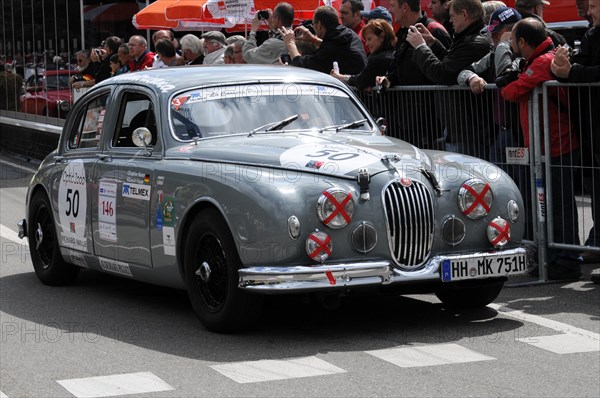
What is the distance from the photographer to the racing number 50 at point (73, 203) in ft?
32.0

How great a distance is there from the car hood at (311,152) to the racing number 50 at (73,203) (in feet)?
4.45

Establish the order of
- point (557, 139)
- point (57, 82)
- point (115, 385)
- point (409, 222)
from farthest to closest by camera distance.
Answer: point (57, 82), point (557, 139), point (409, 222), point (115, 385)

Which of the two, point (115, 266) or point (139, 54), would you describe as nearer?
point (115, 266)

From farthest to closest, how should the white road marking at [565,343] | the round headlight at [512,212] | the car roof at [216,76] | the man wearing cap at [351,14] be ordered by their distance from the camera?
the man wearing cap at [351,14] < the car roof at [216,76] < the round headlight at [512,212] < the white road marking at [565,343]

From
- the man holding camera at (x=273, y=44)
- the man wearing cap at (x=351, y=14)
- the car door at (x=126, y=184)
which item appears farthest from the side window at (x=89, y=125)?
the man wearing cap at (x=351, y=14)

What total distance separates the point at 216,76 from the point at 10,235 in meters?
4.76

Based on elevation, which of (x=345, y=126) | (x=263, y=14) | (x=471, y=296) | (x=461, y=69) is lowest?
(x=471, y=296)

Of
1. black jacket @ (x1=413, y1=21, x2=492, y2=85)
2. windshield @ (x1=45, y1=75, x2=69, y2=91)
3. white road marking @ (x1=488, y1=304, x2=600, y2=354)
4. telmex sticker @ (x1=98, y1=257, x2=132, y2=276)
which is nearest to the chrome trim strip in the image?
windshield @ (x1=45, y1=75, x2=69, y2=91)

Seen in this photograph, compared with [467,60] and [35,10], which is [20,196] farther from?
[35,10]

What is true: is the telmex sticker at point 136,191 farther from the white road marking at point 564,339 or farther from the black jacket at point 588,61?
the black jacket at point 588,61

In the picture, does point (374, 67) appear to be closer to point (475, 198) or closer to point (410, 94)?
point (410, 94)

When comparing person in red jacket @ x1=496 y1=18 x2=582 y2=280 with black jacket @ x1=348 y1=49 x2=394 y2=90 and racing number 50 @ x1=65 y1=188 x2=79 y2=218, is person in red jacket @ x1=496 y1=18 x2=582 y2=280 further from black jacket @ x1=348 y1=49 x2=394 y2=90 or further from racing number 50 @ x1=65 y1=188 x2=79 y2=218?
racing number 50 @ x1=65 y1=188 x2=79 y2=218

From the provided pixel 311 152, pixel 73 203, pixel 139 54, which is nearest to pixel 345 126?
pixel 311 152

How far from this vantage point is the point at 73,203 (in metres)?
9.82
